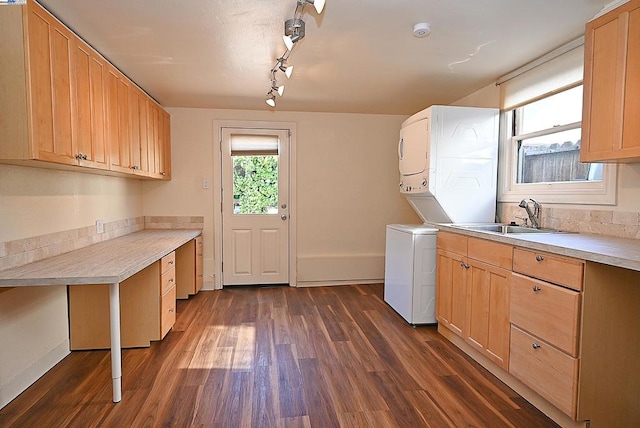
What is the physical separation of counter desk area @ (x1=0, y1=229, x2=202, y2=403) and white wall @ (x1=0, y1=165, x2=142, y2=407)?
18cm

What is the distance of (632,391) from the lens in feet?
5.64

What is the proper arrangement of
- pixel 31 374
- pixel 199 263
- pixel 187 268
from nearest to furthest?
1. pixel 31 374
2. pixel 187 268
3. pixel 199 263

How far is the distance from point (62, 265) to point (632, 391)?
3.10m

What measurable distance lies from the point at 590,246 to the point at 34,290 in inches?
125

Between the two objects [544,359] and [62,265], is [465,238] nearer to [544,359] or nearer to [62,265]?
[544,359]

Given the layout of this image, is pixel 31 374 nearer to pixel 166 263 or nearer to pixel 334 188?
pixel 166 263

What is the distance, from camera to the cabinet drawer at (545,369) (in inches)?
65.7

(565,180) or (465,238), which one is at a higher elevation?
(565,180)

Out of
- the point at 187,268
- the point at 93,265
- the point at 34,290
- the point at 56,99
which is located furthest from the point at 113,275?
the point at 187,268

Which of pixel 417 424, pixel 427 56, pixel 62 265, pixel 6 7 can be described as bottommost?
pixel 417 424

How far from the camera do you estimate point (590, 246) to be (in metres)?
1.71

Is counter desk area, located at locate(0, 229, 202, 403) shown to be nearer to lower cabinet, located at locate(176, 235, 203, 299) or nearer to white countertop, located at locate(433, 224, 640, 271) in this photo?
lower cabinet, located at locate(176, 235, 203, 299)

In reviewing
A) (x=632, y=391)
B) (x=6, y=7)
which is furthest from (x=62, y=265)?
(x=632, y=391)

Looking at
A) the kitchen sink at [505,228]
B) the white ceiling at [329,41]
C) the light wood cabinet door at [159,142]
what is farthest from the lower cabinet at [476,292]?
the light wood cabinet door at [159,142]
